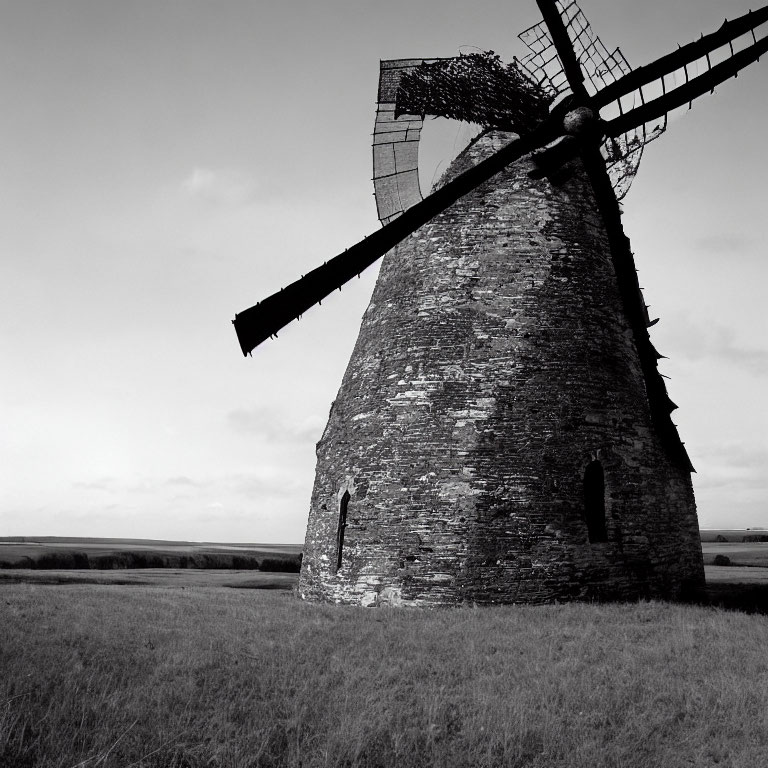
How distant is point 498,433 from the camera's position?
10.2 meters

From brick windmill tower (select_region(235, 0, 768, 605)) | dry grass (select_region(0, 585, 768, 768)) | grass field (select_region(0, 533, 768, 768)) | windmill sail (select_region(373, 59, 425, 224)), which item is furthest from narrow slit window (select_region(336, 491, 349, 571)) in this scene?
windmill sail (select_region(373, 59, 425, 224))

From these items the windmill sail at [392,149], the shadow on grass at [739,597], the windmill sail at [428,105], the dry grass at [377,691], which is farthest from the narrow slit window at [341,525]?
the shadow on grass at [739,597]

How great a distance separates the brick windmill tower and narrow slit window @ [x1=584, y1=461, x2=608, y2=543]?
4 cm

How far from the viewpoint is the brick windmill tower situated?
991 centimetres

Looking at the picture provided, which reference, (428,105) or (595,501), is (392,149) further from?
(595,501)

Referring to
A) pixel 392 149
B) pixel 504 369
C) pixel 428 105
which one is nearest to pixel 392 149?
pixel 392 149

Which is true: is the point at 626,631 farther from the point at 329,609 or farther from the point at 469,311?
the point at 469,311

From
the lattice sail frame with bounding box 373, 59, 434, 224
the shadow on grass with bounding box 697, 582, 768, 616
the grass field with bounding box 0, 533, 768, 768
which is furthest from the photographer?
the lattice sail frame with bounding box 373, 59, 434, 224

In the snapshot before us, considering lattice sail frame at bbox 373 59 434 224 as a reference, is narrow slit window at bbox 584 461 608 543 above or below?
below

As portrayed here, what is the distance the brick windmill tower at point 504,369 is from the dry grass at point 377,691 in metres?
1.66

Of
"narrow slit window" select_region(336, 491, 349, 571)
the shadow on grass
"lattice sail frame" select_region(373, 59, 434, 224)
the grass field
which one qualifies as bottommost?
the grass field

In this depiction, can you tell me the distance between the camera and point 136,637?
22.2 ft

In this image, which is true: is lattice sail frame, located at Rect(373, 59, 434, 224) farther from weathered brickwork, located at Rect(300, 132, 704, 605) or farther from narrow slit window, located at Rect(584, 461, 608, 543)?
narrow slit window, located at Rect(584, 461, 608, 543)

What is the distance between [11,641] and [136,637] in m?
1.20
